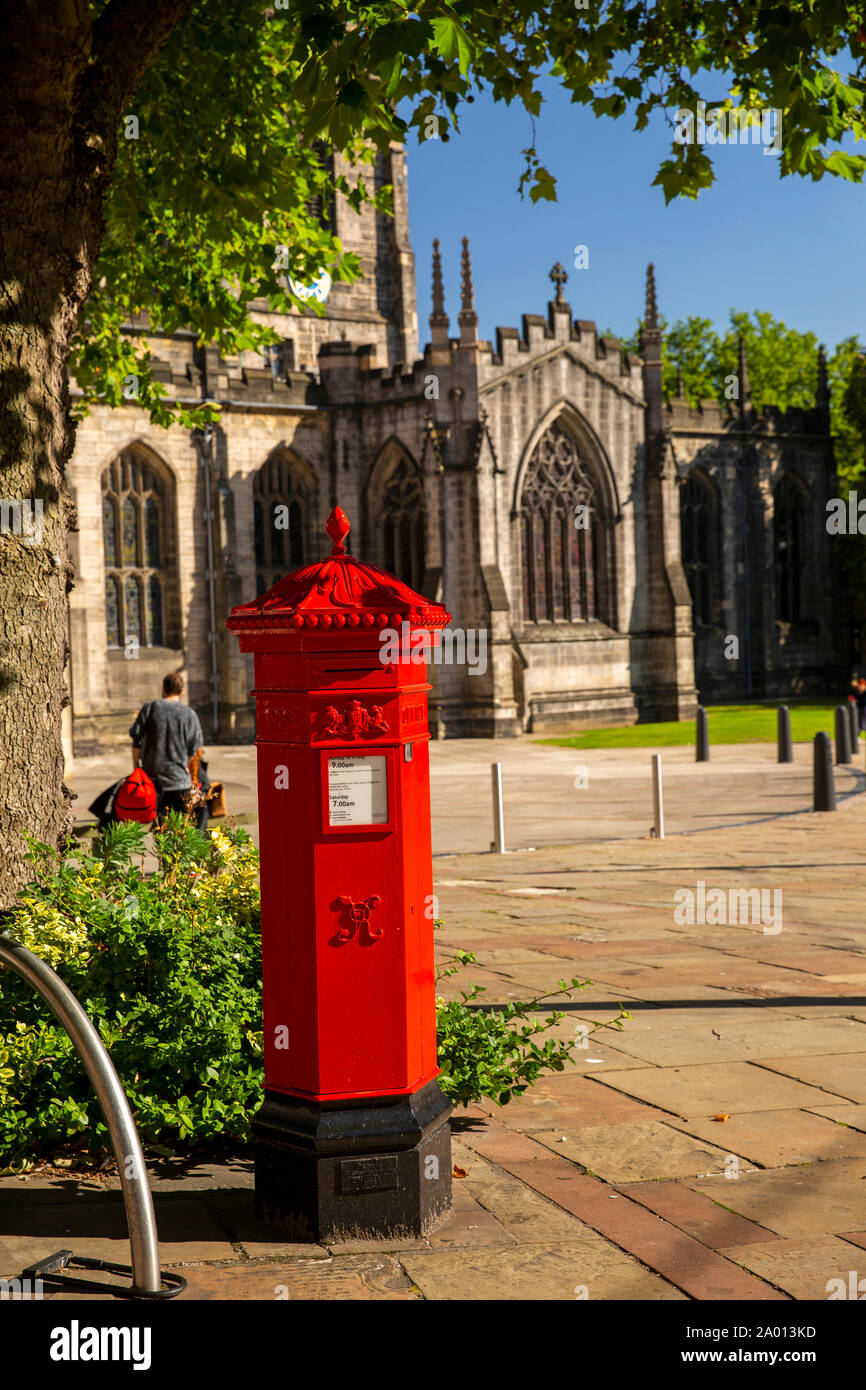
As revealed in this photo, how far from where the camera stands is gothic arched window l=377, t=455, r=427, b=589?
102 ft

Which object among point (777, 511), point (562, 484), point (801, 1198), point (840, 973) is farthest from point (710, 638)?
point (801, 1198)

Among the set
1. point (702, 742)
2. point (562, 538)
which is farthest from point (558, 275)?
point (702, 742)

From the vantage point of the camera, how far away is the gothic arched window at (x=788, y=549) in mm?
40188

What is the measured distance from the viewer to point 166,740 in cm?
1012

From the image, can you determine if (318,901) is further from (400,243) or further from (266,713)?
(400,243)

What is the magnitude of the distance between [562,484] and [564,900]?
23.4 meters

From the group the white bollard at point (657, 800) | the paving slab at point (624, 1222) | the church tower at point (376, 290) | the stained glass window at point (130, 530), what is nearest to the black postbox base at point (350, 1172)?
the paving slab at point (624, 1222)

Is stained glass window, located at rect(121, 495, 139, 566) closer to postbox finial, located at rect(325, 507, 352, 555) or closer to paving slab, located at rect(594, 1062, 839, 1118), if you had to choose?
paving slab, located at rect(594, 1062, 839, 1118)

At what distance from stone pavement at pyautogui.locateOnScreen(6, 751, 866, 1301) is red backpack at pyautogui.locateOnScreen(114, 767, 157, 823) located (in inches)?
86.2

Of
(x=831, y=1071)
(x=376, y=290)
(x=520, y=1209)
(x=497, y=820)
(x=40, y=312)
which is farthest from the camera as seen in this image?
(x=376, y=290)

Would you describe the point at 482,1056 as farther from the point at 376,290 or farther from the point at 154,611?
the point at 376,290

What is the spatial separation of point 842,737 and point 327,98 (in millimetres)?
15631

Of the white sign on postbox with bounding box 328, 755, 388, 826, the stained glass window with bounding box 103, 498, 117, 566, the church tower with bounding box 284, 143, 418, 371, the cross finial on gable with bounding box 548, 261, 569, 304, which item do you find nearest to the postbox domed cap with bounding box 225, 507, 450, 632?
the white sign on postbox with bounding box 328, 755, 388, 826

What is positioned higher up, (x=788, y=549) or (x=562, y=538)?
(x=788, y=549)
